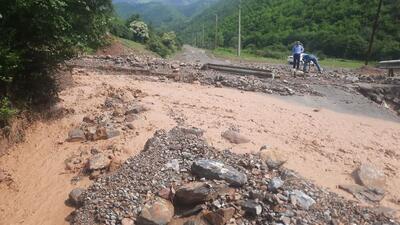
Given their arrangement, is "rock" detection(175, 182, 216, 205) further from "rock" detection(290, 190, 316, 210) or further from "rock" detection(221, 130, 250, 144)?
"rock" detection(221, 130, 250, 144)

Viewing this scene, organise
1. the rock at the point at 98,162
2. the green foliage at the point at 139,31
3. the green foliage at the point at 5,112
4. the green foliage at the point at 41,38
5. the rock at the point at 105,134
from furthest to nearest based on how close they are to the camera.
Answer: the green foliage at the point at 139,31
the rock at the point at 105,134
the green foliage at the point at 41,38
the green foliage at the point at 5,112
the rock at the point at 98,162

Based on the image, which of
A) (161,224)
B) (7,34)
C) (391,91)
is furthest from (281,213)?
(391,91)

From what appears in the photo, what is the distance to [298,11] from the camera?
68750 millimetres

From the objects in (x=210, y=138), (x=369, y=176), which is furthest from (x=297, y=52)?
(x=369, y=176)

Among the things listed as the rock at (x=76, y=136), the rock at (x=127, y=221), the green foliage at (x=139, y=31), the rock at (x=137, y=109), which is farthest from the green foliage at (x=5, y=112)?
the green foliage at (x=139, y=31)

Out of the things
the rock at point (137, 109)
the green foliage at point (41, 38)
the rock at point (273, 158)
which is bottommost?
the rock at point (273, 158)

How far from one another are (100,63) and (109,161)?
10753 millimetres

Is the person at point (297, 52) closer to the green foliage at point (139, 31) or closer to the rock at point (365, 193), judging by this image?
the rock at point (365, 193)

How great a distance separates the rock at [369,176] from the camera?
27.1ft

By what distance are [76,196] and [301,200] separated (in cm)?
410

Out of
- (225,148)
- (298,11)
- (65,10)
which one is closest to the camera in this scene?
(225,148)

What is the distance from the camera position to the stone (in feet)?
22.7

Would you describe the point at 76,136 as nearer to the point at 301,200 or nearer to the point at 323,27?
the point at 301,200

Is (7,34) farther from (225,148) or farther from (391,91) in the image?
(391,91)
